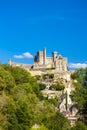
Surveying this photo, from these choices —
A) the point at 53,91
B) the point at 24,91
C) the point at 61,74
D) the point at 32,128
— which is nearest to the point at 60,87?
the point at 53,91

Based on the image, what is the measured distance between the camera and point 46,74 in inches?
3708

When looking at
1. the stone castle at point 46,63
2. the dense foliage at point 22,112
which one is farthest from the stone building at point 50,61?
the dense foliage at point 22,112

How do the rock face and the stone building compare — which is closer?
the rock face

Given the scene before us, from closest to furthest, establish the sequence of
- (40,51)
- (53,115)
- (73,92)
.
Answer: (53,115), (73,92), (40,51)

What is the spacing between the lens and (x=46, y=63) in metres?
106

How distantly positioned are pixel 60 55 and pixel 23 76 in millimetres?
49553

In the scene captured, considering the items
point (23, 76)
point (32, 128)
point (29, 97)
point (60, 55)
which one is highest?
point (60, 55)

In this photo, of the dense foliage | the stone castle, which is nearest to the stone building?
the stone castle

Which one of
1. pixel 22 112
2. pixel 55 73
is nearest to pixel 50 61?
pixel 55 73

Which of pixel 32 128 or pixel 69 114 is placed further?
pixel 69 114

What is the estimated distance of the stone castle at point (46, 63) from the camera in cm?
10319

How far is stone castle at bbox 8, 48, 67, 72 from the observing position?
103 m

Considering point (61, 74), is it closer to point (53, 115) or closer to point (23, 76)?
point (23, 76)

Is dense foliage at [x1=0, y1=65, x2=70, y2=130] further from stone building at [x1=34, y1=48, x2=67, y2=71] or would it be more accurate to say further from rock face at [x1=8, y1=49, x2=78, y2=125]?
stone building at [x1=34, y1=48, x2=67, y2=71]
